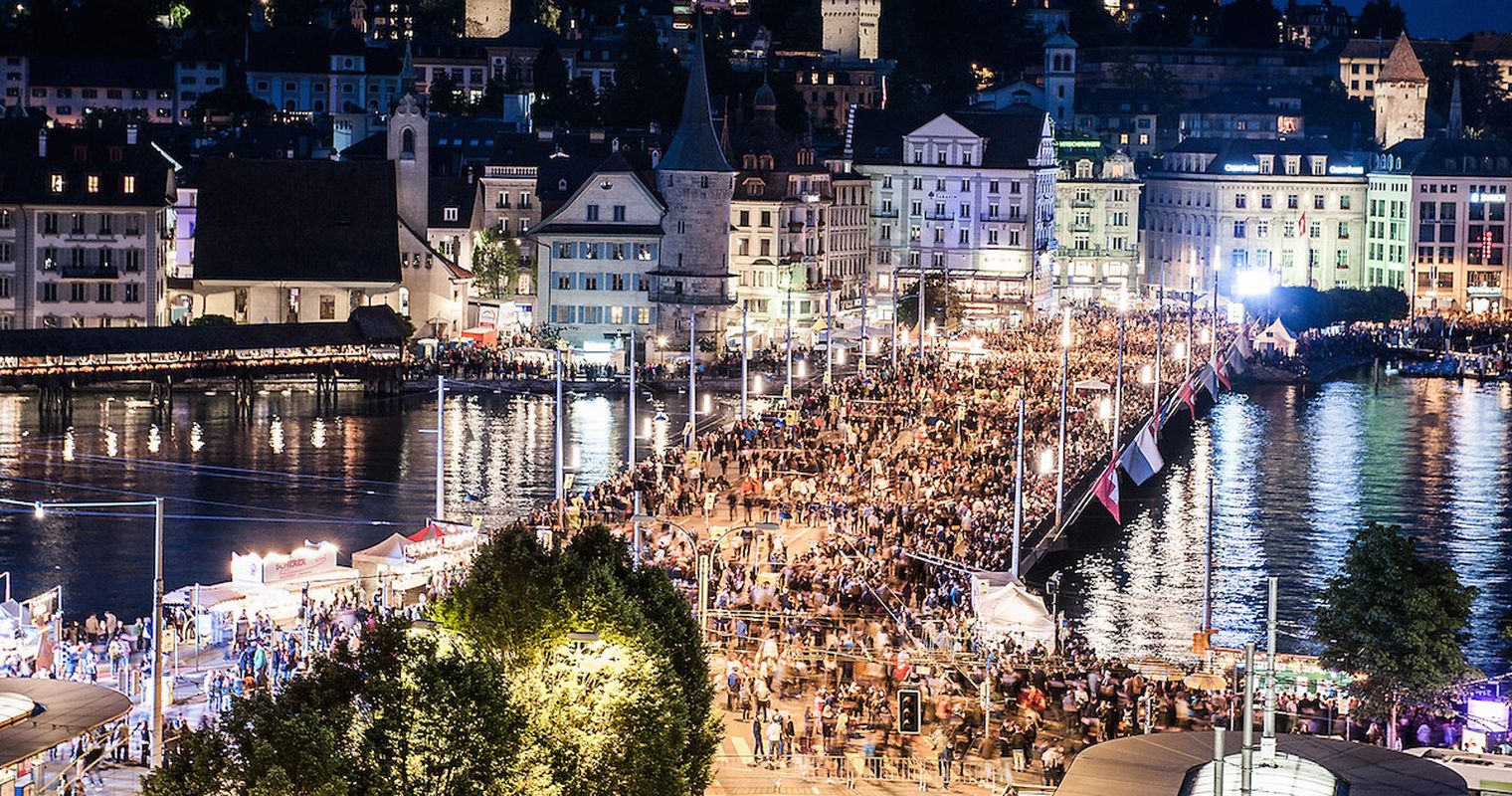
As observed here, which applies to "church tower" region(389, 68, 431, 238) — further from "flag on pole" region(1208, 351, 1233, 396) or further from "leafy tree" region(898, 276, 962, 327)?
"flag on pole" region(1208, 351, 1233, 396)

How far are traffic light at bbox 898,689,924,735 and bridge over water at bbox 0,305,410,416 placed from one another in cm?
5669

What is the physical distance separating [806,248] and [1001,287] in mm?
14008

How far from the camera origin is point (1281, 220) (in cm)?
15912

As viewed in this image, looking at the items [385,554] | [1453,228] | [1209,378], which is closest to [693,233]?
[1209,378]

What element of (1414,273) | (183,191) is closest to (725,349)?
(183,191)

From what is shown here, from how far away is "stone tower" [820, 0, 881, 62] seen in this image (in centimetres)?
16638

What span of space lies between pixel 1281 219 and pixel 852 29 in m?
27.8

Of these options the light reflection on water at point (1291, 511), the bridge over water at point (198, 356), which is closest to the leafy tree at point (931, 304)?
the light reflection on water at point (1291, 511)

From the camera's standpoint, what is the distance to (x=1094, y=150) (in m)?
162

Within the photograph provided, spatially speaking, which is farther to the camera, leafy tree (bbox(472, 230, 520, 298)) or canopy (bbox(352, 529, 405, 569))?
leafy tree (bbox(472, 230, 520, 298))

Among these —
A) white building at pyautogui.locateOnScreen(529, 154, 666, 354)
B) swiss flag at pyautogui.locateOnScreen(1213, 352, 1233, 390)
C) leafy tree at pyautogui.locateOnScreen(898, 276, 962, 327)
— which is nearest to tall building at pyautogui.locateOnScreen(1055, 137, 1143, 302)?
leafy tree at pyautogui.locateOnScreen(898, 276, 962, 327)

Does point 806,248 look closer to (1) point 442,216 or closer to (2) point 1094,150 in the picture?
(1) point 442,216

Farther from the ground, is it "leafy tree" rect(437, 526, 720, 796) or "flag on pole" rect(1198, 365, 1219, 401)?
"flag on pole" rect(1198, 365, 1219, 401)

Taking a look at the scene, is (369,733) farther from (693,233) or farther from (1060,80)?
(1060,80)
